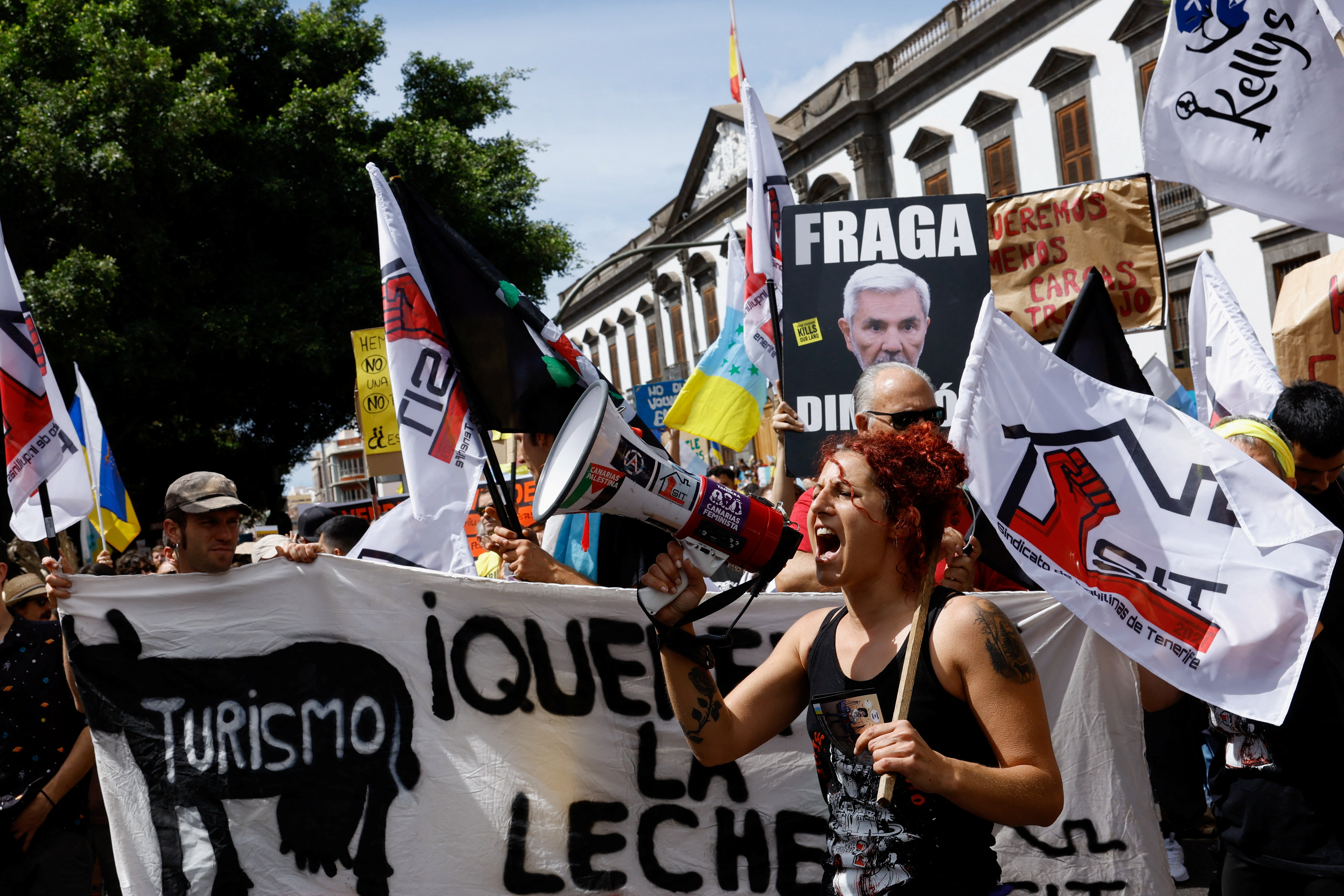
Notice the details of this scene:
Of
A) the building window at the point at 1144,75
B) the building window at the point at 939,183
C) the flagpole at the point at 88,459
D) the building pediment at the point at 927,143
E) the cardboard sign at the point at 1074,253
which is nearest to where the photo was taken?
the cardboard sign at the point at 1074,253

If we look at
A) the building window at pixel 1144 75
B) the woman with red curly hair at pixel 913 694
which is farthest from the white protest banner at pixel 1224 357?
the building window at pixel 1144 75

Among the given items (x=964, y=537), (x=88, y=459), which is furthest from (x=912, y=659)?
(x=88, y=459)

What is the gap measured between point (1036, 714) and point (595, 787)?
179 centimetres

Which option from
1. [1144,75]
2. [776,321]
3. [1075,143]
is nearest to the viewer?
[776,321]

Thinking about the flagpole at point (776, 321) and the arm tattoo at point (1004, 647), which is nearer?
the arm tattoo at point (1004, 647)

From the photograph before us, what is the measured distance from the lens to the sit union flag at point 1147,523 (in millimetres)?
2301

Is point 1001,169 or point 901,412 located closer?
point 901,412

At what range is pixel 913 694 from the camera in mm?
2014

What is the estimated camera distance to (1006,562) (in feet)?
10.0

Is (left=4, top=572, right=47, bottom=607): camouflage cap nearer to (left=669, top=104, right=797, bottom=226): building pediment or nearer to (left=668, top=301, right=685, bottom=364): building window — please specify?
(left=669, top=104, right=797, bottom=226): building pediment

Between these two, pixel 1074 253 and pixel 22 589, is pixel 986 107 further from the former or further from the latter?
pixel 22 589

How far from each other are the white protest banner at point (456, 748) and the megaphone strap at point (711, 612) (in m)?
1.12

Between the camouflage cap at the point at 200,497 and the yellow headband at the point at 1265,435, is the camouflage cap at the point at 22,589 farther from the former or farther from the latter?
the yellow headband at the point at 1265,435

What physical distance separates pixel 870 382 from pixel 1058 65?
20.1 meters
